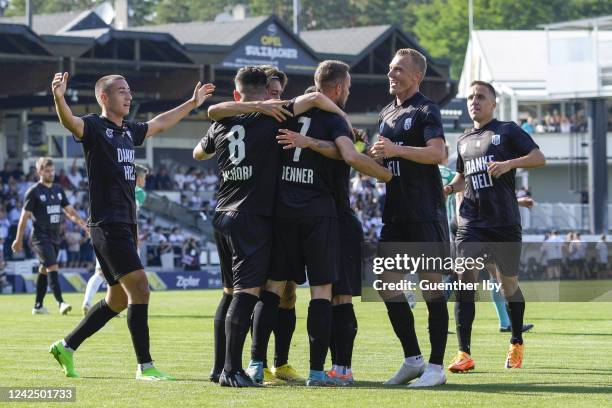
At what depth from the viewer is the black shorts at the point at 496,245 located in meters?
11.8

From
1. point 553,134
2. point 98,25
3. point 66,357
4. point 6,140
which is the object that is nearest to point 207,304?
point 66,357

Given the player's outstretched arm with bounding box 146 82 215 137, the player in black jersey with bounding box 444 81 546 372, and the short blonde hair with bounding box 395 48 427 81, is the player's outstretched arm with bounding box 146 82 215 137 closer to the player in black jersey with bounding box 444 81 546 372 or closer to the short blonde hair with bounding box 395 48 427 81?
the short blonde hair with bounding box 395 48 427 81

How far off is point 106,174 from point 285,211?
5.19 ft

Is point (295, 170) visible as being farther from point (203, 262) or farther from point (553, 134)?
point (553, 134)

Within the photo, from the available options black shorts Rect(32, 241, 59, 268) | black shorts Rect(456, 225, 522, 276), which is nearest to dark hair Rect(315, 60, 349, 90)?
black shorts Rect(456, 225, 522, 276)

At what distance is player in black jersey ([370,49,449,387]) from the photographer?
33.0 feet

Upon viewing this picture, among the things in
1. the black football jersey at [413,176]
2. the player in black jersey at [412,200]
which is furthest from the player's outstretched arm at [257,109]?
the black football jersey at [413,176]

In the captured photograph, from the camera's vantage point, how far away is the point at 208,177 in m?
46.3

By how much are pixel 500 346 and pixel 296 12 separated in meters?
35.0

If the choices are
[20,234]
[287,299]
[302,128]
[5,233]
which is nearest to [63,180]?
[5,233]

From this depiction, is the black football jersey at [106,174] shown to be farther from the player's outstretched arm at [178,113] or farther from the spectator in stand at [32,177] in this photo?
the spectator in stand at [32,177]

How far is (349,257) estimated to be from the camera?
10.3 meters

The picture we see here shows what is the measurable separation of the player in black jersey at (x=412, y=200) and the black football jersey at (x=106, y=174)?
2019 millimetres

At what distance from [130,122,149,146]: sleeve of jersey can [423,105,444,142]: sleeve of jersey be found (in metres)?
2.37
